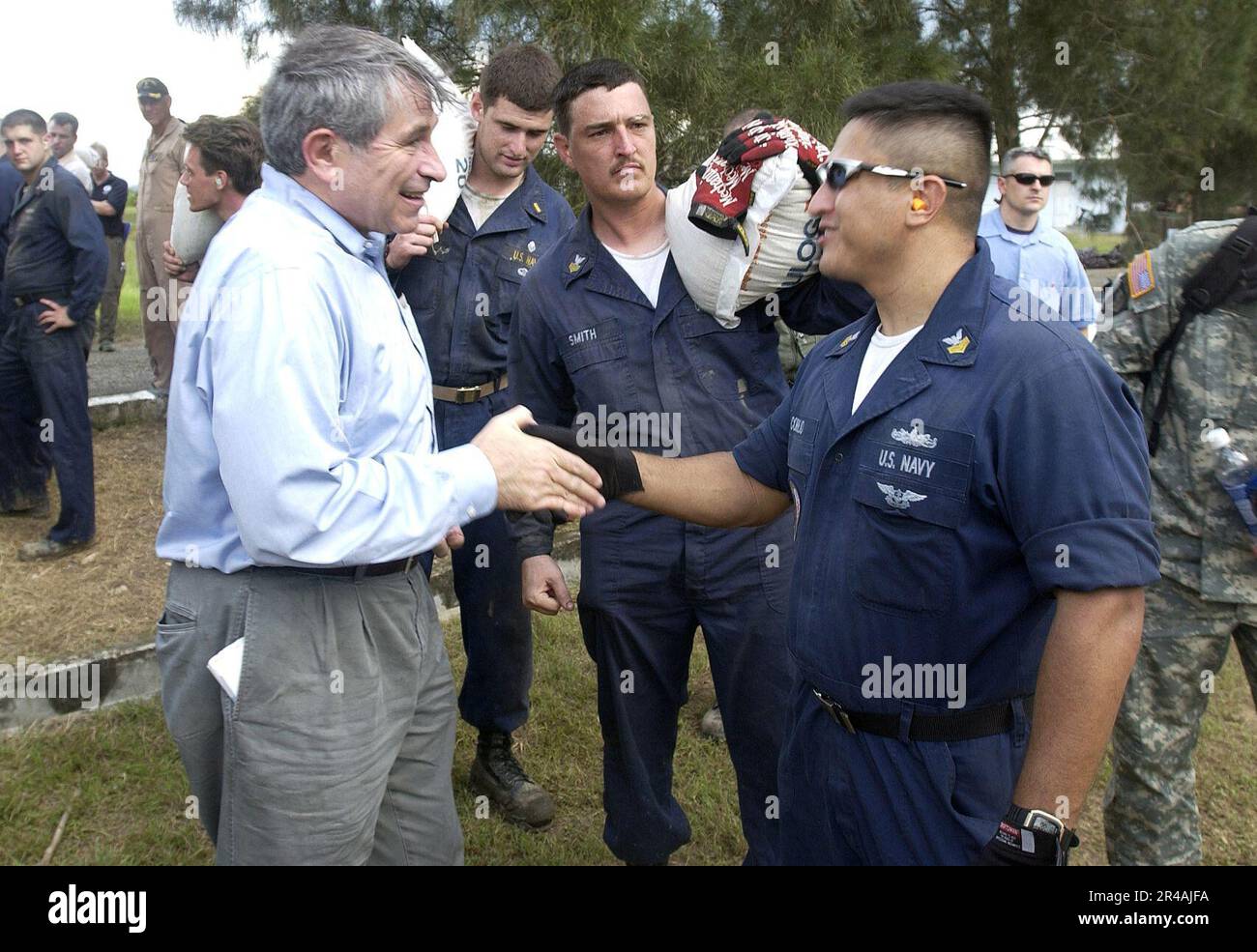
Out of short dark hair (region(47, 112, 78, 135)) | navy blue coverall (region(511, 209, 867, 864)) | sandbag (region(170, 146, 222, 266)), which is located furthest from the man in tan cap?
navy blue coverall (region(511, 209, 867, 864))

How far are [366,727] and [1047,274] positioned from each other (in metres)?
4.94

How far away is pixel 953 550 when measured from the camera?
7.03 feet

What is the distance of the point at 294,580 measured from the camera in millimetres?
2379

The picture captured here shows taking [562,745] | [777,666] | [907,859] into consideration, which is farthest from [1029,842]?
[562,745]

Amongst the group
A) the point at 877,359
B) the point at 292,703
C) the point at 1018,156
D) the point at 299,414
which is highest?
the point at 1018,156

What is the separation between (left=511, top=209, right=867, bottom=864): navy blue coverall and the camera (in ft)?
10.6

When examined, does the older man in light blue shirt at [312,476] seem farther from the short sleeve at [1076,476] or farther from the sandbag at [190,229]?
the sandbag at [190,229]

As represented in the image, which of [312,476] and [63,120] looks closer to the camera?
[312,476]

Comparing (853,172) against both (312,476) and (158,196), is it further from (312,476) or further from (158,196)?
(158,196)

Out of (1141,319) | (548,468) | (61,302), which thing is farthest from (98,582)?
(1141,319)

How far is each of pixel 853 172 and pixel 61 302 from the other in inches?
218

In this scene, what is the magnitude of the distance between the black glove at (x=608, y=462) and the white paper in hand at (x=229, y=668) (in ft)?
2.99

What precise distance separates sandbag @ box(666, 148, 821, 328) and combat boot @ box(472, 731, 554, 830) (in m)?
2.05
